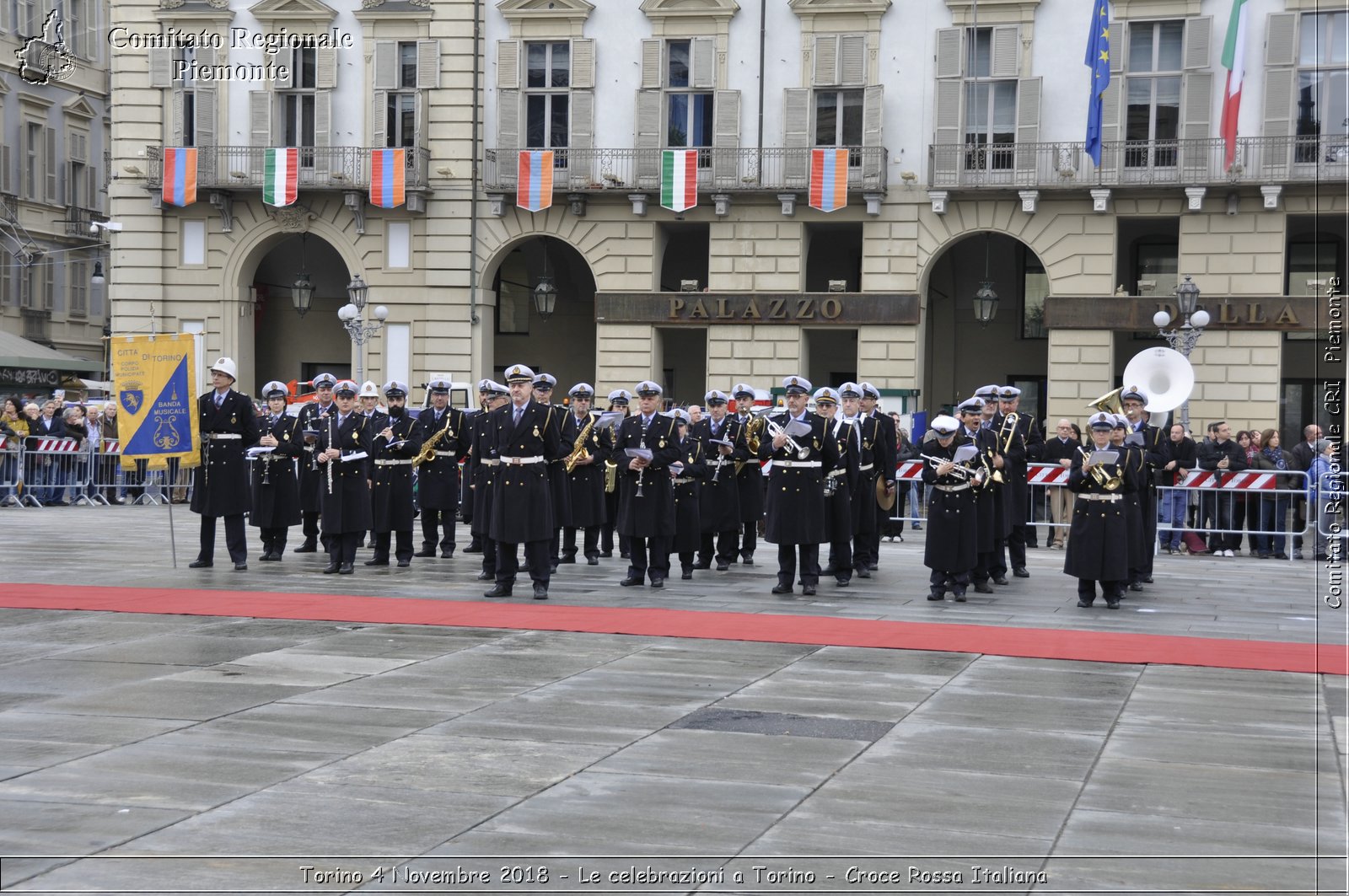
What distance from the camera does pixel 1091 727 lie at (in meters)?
8.30

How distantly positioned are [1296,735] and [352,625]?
660 cm

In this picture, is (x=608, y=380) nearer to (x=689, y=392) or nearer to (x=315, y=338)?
(x=689, y=392)

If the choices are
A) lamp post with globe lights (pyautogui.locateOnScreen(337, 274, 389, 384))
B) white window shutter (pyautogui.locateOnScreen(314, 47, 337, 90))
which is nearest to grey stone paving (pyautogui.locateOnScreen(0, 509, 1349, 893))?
lamp post with globe lights (pyautogui.locateOnScreen(337, 274, 389, 384))

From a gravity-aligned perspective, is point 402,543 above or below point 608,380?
below

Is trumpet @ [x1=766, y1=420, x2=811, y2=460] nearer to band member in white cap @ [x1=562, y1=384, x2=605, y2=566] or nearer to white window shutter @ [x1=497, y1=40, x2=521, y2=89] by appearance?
band member in white cap @ [x1=562, y1=384, x2=605, y2=566]

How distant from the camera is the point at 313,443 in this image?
53.1 ft

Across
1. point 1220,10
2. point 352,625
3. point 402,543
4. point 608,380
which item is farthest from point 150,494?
point 1220,10

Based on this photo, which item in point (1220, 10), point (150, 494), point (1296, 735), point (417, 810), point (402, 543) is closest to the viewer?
point (417, 810)

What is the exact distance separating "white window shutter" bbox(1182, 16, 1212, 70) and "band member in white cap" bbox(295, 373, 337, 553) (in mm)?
19801

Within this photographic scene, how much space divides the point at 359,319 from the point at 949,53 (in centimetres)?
1284

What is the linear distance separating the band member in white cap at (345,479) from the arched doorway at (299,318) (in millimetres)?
21993

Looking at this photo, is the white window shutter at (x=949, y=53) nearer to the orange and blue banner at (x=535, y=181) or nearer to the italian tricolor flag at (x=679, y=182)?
the italian tricolor flag at (x=679, y=182)

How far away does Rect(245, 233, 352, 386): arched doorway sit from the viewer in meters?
37.6

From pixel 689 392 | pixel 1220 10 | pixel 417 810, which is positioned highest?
pixel 1220 10
